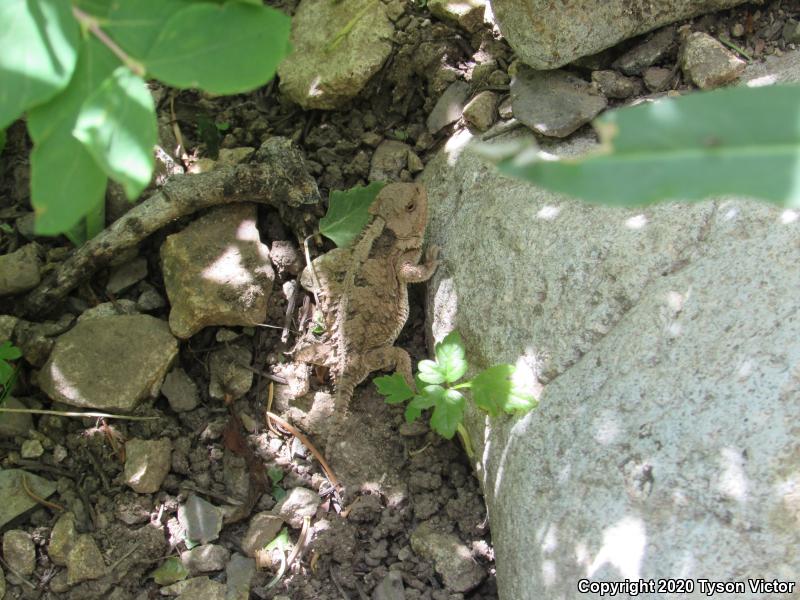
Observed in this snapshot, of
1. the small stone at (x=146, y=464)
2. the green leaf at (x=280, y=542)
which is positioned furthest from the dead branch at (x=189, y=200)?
the green leaf at (x=280, y=542)

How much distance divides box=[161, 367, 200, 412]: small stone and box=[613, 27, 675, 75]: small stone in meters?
2.87

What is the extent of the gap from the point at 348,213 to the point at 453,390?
1.48 metres

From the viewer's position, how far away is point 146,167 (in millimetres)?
1460

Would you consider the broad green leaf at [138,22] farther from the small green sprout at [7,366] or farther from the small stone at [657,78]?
the small stone at [657,78]

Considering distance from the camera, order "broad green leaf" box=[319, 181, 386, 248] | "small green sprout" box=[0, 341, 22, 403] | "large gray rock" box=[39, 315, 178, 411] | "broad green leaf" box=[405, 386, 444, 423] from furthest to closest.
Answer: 1. "broad green leaf" box=[319, 181, 386, 248]
2. "large gray rock" box=[39, 315, 178, 411]
3. "small green sprout" box=[0, 341, 22, 403]
4. "broad green leaf" box=[405, 386, 444, 423]

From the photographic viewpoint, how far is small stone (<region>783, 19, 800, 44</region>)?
3.55 m

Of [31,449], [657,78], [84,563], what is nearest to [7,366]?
[31,449]

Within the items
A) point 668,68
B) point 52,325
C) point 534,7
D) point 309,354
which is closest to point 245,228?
point 309,354

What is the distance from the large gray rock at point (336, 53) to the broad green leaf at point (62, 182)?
2.90 metres

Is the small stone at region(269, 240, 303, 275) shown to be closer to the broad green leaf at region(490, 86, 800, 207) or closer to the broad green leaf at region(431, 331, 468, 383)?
the broad green leaf at region(431, 331, 468, 383)

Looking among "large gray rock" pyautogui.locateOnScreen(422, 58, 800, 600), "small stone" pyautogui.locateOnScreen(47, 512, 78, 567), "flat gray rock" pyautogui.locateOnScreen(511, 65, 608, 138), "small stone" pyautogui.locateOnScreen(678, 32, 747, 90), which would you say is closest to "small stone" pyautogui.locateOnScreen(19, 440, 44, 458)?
"small stone" pyautogui.locateOnScreen(47, 512, 78, 567)

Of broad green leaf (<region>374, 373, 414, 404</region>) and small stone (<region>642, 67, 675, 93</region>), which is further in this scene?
small stone (<region>642, 67, 675, 93</region>)

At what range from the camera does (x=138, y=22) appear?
164 cm

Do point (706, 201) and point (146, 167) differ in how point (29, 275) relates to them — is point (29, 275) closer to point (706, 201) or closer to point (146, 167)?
point (146, 167)
